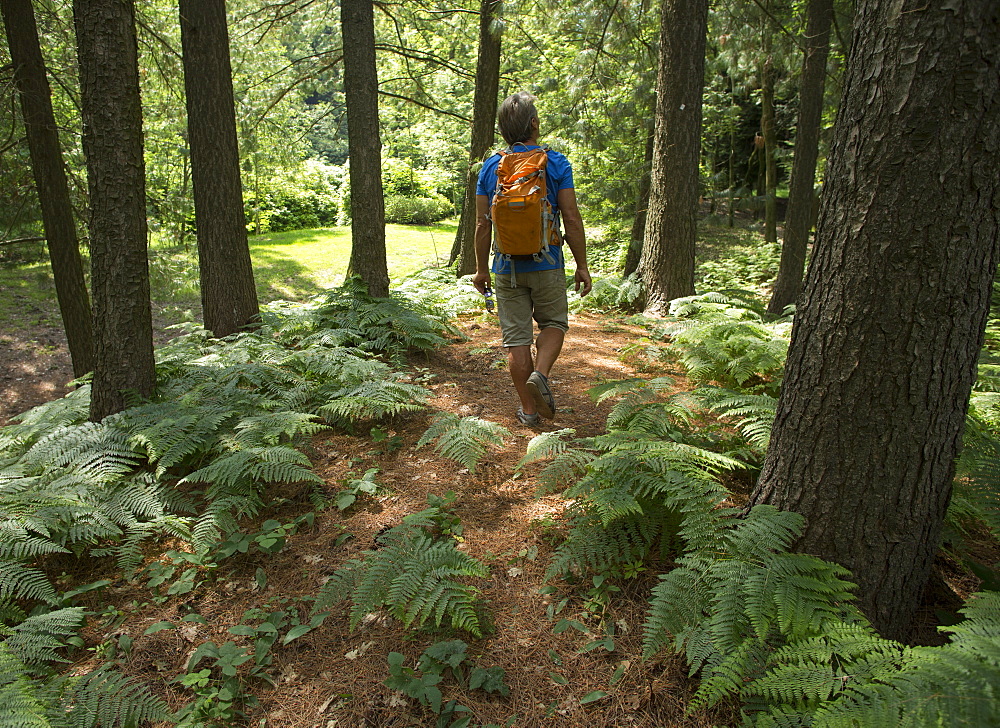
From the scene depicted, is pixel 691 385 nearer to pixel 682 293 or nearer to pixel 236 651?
pixel 682 293

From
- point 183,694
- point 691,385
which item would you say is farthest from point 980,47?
point 183,694

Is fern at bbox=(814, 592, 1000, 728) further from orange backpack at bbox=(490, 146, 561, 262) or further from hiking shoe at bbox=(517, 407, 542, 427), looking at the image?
orange backpack at bbox=(490, 146, 561, 262)

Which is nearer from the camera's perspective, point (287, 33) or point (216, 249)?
point (216, 249)

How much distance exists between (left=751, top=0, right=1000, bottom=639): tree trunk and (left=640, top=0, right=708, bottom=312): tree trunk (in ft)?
15.7

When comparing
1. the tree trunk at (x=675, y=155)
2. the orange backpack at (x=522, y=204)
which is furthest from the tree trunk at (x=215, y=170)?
the tree trunk at (x=675, y=155)

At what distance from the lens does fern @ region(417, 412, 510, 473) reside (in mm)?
3311

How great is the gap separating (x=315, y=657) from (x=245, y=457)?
1.34 m

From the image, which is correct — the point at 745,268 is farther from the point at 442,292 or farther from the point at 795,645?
the point at 795,645

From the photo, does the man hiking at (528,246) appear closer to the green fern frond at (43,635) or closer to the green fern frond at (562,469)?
the green fern frond at (562,469)

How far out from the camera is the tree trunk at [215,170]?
5711 mm

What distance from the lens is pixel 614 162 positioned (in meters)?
11.8

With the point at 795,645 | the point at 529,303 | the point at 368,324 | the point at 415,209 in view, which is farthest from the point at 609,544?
the point at 415,209

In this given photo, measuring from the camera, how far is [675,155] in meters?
6.71

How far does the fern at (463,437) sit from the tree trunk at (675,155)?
4.16m
